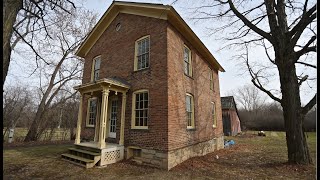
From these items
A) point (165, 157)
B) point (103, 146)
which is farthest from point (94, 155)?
point (165, 157)

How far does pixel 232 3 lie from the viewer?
31.5 ft

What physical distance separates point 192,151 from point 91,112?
640cm

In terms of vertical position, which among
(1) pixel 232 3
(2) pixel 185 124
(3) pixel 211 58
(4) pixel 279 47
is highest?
(1) pixel 232 3

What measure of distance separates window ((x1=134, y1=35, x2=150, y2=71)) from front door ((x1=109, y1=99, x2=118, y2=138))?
230cm

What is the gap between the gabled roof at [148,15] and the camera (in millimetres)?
9281

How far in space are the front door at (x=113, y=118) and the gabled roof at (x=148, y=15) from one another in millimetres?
4938

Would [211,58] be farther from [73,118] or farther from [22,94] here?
[22,94]

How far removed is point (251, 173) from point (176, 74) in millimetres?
5118

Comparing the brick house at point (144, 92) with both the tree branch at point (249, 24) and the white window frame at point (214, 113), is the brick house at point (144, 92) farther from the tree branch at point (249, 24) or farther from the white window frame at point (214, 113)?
the tree branch at point (249, 24)

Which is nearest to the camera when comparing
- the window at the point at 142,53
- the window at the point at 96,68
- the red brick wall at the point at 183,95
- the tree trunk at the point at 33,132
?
the red brick wall at the point at 183,95

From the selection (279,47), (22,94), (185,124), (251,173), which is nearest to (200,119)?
(185,124)

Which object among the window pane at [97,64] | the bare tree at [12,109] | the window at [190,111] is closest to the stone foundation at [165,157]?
the window at [190,111]

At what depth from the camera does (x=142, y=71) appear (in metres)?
9.70

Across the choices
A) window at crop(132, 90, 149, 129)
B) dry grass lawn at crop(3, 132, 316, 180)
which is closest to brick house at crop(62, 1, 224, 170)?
window at crop(132, 90, 149, 129)
